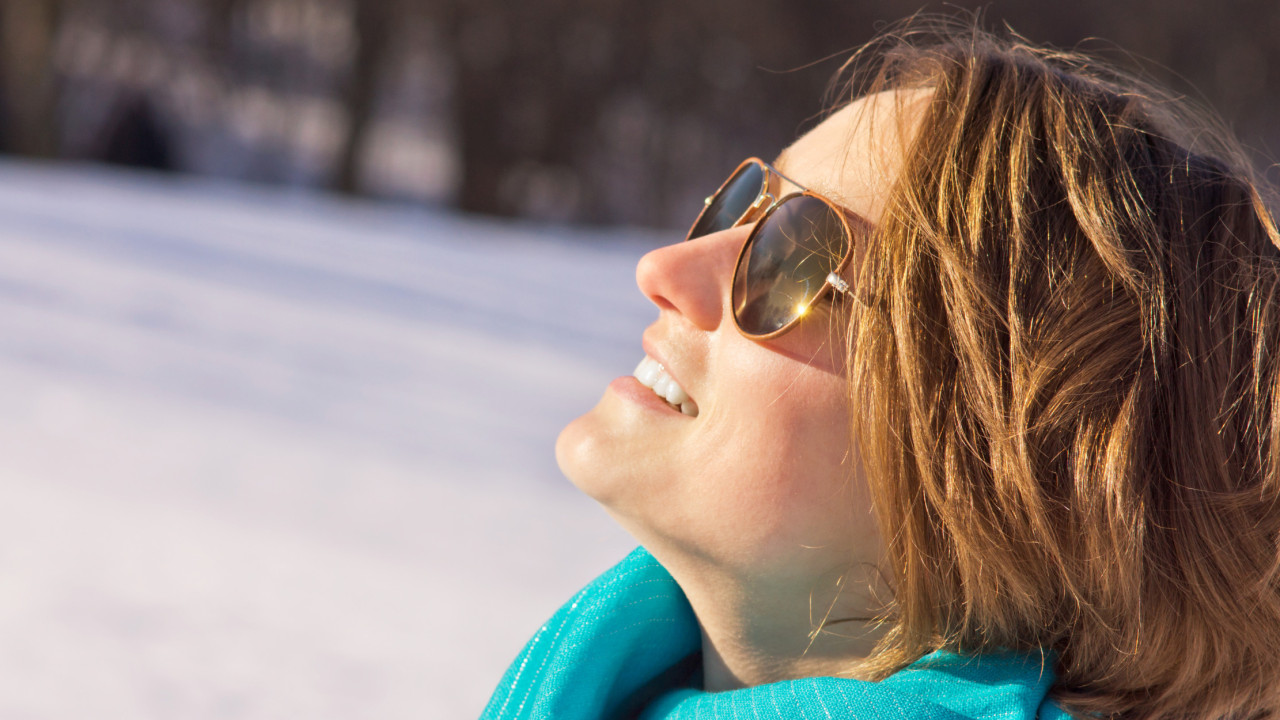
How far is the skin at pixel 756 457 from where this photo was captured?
108 cm

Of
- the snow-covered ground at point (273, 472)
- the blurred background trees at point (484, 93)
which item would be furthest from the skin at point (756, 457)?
the blurred background trees at point (484, 93)

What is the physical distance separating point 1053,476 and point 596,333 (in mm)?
4118

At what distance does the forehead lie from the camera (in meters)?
1.13

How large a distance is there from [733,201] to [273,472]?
7.06 feet

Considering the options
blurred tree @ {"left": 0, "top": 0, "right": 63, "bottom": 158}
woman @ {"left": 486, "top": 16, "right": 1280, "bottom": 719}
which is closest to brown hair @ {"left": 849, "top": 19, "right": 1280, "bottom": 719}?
woman @ {"left": 486, "top": 16, "right": 1280, "bottom": 719}

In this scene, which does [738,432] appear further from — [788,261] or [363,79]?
[363,79]

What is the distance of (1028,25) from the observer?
10359 millimetres

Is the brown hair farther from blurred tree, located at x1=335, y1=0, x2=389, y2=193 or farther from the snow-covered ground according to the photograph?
blurred tree, located at x1=335, y1=0, x2=389, y2=193

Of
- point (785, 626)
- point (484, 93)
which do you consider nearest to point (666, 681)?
point (785, 626)

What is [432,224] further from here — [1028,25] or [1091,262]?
[1091,262]

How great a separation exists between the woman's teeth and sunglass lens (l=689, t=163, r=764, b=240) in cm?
23

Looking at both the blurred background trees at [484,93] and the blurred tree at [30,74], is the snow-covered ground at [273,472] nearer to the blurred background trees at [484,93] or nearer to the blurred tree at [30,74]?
the blurred tree at [30,74]

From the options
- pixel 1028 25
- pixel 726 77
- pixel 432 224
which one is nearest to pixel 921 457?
pixel 432 224

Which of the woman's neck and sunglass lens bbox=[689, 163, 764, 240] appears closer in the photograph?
the woman's neck
